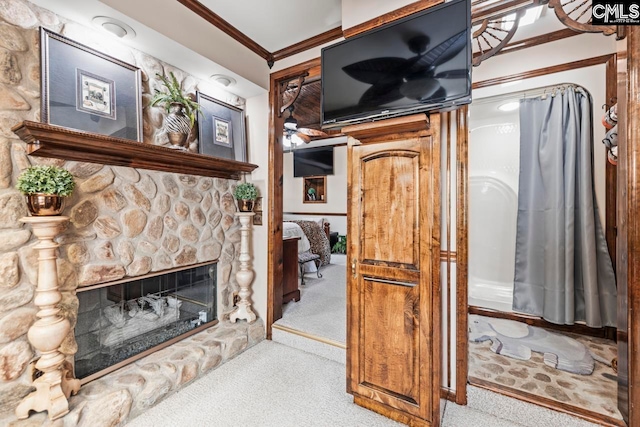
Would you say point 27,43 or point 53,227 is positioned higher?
point 27,43

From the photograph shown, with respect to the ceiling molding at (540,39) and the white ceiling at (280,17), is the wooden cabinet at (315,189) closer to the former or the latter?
the white ceiling at (280,17)

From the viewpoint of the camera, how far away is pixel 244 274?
106 inches

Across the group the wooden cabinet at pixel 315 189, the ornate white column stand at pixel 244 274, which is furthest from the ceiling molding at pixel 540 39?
the wooden cabinet at pixel 315 189

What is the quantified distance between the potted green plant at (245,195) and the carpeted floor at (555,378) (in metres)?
2.29

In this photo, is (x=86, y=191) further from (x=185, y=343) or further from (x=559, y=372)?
(x=559, y=372)

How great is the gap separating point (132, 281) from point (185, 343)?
26.9 inches

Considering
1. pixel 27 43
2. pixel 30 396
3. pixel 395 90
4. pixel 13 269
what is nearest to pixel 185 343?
pixel 30 396

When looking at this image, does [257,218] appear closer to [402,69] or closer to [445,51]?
[402,69]

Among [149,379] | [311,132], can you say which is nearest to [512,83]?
[311,132]

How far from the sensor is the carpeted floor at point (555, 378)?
1684mm

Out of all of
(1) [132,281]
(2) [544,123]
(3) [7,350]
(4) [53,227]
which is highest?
(2) [544,123]

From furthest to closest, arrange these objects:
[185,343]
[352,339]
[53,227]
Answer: [185,343]
[352,339]
[53,227]

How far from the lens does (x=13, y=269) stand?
1.48 meters

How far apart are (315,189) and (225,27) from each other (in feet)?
16.1
